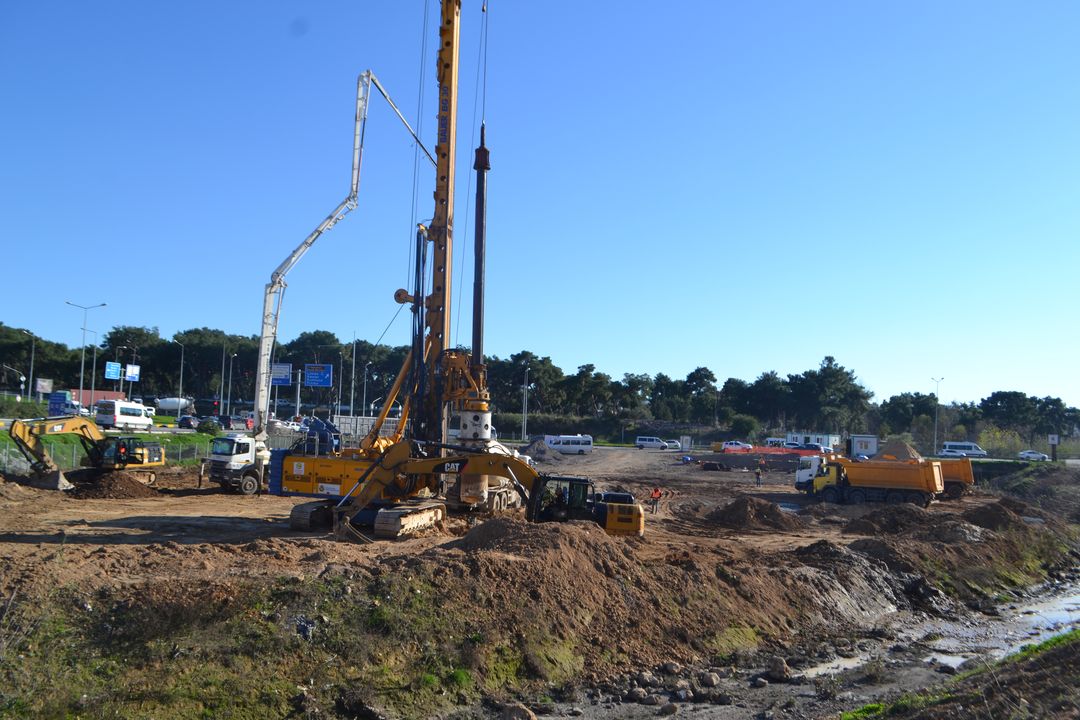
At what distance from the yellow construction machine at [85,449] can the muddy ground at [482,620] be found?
30.5 ft

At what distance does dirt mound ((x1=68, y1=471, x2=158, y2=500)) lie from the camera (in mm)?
32188

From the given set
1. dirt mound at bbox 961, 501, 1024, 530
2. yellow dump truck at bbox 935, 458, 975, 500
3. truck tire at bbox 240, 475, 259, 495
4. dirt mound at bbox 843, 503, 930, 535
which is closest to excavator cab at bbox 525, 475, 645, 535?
dirt mound at bbox 843, 503, 930, 535

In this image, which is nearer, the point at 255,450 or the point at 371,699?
the point at 371,699

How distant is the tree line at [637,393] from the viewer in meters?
101

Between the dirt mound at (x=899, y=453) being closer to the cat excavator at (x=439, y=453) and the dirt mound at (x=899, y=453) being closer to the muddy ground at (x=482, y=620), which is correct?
the muddy ground at (x=482, y=620)

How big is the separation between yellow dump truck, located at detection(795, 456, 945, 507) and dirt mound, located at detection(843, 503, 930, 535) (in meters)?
6.57

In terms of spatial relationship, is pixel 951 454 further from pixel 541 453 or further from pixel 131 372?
pixel 131 372

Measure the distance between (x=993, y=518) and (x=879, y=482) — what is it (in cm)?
940

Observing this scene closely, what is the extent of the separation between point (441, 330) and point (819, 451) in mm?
51048

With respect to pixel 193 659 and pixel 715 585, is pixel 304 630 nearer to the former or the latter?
pixel 193 659

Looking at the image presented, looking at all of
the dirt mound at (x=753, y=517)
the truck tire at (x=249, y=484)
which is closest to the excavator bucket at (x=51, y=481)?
→ the truck tire at (x=249, y=484)

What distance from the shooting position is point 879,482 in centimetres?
4059

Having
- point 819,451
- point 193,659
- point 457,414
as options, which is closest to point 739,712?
point 193,659

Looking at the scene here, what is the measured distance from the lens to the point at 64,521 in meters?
25.3
